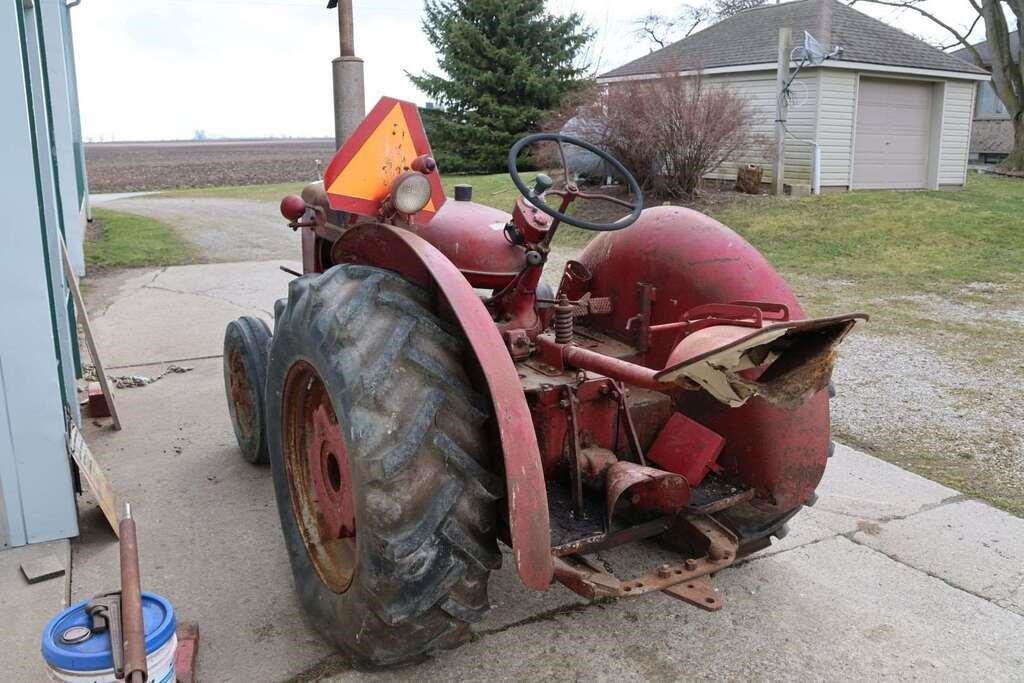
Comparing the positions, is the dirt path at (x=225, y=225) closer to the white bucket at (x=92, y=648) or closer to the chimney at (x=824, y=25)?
the white bucket at (x=92, y=648)

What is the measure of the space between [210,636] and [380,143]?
1771 millimetres

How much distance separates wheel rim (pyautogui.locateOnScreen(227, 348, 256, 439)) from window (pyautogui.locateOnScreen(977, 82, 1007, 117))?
39.3 m

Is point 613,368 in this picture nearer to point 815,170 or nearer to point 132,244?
point 132,244

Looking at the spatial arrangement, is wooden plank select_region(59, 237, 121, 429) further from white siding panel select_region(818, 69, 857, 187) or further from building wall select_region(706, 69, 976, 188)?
white siding panel select_region(818, 69, 857, 187)

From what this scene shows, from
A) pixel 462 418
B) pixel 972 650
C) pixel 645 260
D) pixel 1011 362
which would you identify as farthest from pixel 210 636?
pixel 1011 362

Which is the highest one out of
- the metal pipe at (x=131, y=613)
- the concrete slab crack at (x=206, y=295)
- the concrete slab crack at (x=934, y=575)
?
the metal pipe at (x=131, y=613)

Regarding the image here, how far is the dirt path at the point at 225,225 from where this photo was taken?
12.1 m

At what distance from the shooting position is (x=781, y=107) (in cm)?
1545

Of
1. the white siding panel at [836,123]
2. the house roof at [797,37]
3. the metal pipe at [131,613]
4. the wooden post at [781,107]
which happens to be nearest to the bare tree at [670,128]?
the wooden post at [781,107]

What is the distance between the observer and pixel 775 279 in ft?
9.83

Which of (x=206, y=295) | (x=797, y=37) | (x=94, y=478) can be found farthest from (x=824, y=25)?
(x=94, y=478)

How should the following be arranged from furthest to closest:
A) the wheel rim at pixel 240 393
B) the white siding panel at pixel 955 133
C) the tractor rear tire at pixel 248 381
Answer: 1. the white siding panel at pixel 955 133
2. the wheel rim at pixel 240 393
3. the tractor rear tire at pixel 248 381

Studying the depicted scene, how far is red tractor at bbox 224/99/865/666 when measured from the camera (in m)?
2.22

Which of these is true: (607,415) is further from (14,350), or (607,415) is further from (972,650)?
(14,350)
